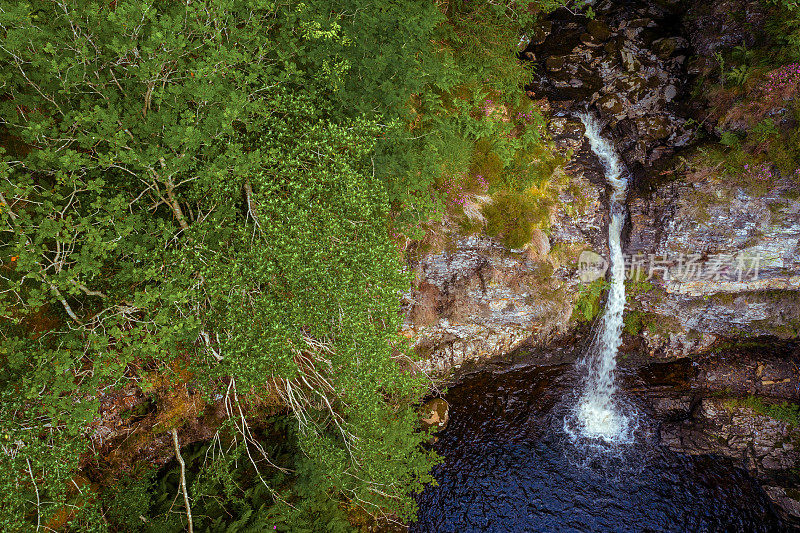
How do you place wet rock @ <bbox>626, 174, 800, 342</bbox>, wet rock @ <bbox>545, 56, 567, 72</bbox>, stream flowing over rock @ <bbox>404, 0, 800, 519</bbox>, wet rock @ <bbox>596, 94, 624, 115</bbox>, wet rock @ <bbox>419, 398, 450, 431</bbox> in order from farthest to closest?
wet rock @ <bbox>545, 56, 567, 72</bbox> → wet rock @ <bbox>596, 94, 624, 115</bbox> → wet rock @ <bbox>419, 398, 450, 431</bbox> → stream flowing over rock @ <bbox>404, 0, 800, 519</bbox> → wet rock @ <bbox>626, 174, 800, 342</bbox>

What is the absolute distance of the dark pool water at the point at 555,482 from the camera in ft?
38.2

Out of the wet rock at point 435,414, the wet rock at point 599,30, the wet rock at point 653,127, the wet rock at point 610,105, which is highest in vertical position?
the wet rock at point 599,30

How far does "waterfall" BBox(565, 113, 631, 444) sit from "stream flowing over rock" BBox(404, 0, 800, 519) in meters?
0.35

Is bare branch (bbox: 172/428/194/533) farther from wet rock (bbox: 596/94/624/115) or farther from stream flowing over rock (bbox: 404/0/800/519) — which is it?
wet rock (bbox: 596/94/624/115)

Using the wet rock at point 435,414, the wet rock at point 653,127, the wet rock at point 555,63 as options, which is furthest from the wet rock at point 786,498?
the wet rock at point 555,63

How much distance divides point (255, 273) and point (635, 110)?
15131mm

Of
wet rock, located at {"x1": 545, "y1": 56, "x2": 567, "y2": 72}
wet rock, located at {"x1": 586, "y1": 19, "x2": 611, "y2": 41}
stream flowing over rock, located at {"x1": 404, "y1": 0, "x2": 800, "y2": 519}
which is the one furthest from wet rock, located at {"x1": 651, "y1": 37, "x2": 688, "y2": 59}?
wet rock, located at {"x1": 545, "y1": 56, "x2": 567, "y2": 72}

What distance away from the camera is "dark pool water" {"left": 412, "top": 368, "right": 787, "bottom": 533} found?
38.2ft

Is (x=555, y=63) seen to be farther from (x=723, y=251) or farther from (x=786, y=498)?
(x=786, y=498)

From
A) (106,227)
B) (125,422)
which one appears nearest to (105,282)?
(106,227)

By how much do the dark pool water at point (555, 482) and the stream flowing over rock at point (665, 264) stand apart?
0.80 metres

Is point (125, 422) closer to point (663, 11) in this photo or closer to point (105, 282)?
point (105, 282)

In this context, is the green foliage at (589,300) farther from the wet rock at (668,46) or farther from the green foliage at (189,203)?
the wet rock at (668,46)

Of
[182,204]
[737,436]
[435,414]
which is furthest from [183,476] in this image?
[737,436]
